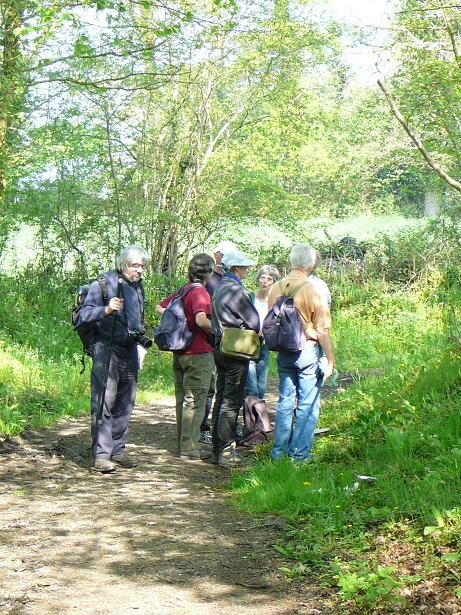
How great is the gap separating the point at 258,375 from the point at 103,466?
8.14ft

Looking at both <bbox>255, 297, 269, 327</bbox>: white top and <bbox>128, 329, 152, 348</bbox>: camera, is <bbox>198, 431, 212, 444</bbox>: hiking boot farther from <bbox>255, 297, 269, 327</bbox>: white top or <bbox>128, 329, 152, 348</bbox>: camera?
<bbox>128, 329, 152, 348</bbox>: camera

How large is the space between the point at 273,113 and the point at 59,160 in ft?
17.2

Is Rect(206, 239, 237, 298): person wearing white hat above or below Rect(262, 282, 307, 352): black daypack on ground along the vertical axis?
above

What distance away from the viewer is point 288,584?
446 cm

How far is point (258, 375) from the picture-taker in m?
9.03

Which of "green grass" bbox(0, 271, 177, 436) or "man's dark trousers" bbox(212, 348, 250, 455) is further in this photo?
"green grass" bbox(0, 271, 177, 436)

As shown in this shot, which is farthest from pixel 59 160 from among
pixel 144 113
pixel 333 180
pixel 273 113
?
pixel 333 180

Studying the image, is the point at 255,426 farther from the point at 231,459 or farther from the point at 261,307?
the point at 261,307

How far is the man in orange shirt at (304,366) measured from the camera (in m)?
6.96

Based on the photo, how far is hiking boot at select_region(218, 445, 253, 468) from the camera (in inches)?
296

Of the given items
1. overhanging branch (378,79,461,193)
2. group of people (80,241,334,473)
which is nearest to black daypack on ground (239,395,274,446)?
group of people (80,241,334,473)

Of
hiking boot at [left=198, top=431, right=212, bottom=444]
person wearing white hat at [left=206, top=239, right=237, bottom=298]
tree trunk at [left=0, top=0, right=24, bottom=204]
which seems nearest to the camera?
person wearing white hat at [left=206, top=239, right=237, bottom=298]

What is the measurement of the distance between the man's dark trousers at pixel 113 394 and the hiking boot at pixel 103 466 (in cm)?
5

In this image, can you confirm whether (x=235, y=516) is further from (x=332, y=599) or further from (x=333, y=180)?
(x=333, y=180)
